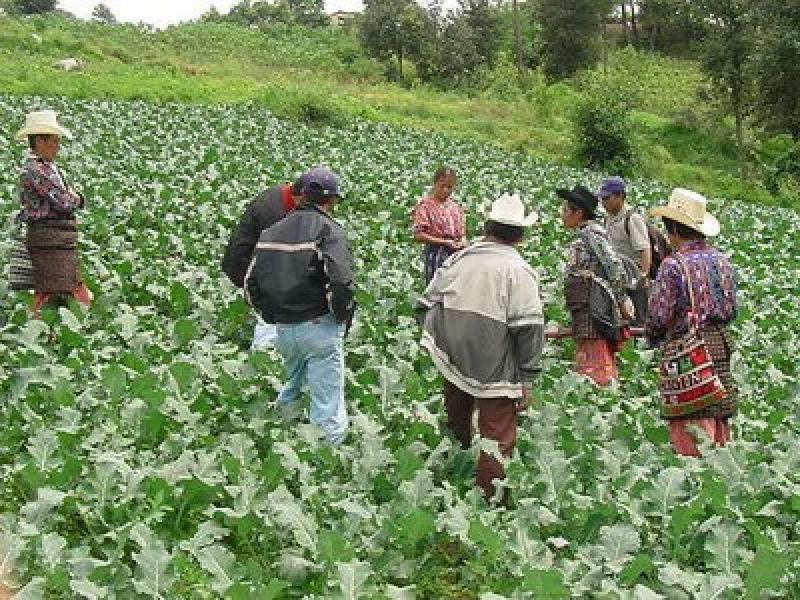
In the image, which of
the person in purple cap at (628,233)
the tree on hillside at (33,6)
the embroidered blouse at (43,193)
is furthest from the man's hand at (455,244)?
the tree on hillside at (33,6)

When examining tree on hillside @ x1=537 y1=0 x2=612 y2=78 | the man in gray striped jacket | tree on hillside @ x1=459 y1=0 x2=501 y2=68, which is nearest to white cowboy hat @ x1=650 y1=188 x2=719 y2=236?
the man in gray striped jacket

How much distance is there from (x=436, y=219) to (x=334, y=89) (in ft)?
105

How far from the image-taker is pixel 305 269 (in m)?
6.12

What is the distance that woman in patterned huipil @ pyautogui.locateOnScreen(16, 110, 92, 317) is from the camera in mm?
7586

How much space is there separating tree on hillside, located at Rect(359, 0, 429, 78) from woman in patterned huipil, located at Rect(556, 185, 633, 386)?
42.0m

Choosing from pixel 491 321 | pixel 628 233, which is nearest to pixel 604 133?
pixel 628 233

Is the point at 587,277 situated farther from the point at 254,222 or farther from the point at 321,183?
the point at 321,183

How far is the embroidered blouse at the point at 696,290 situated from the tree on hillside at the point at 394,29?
44.0m

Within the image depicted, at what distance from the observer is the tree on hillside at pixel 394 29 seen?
4872cm

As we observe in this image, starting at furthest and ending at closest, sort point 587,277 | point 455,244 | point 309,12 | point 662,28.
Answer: point 309,12 → point 662,28 → point 455,244 → point 587,277

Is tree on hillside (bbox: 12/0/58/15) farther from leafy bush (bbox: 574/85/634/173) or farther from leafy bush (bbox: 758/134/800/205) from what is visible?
leafy bush (bbox: 758/134/800/205)

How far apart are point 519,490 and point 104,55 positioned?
36.7 metres

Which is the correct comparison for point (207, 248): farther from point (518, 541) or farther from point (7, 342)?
point (518, 541)

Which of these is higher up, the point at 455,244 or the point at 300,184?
the point at 300,184
